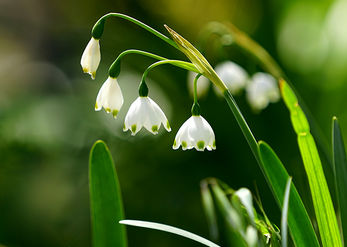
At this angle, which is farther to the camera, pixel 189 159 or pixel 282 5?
pixel 282 5

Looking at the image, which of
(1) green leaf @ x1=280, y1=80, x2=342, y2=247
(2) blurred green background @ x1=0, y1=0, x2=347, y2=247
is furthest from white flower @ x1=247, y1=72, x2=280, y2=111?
(1) green leaf @ x1=280, y1=80, x2=342, y2=247

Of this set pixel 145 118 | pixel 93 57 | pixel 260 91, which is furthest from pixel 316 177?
pixel 260 91

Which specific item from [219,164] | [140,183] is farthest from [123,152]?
[219,164]

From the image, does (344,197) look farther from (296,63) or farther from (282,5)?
(282,5)

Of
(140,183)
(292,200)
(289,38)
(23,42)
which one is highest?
(23,42)

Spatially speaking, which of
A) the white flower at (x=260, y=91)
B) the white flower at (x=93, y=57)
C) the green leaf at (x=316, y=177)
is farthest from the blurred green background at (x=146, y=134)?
the white flower at (x=93, y=57)

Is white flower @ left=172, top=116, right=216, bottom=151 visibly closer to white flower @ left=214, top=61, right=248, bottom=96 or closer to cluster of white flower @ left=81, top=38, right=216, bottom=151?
cluster of white flower @ left=81, top=38, right=216, bottom=151

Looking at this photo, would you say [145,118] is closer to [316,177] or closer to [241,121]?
[241,121]
